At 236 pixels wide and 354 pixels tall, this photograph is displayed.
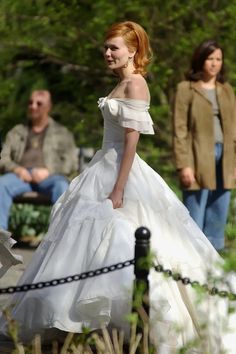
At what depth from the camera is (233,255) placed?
5.04 m

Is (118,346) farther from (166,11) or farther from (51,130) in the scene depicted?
(166,11)

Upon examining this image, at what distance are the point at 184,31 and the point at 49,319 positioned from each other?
7.09 m

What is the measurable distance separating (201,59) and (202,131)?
1.70ft

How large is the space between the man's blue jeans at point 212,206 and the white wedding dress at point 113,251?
2.61 m

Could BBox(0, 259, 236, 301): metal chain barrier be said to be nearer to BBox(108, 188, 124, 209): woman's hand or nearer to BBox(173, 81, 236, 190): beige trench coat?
BBox(108, 188, 124, 209): woman's hand

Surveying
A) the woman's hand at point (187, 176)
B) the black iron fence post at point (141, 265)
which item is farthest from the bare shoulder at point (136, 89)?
the woman's hand at point (187, 176)

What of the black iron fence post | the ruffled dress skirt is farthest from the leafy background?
the black iron fence post

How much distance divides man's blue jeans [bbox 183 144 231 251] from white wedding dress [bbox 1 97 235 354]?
2.61 m

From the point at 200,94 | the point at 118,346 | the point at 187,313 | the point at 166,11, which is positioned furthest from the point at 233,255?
the point at 166,11

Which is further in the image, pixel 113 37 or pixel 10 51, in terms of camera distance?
pixel 10 51

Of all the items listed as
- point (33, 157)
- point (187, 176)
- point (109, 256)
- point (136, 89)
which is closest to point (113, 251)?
point (109, 256)

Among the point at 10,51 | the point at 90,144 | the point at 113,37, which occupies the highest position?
the point at 113,37

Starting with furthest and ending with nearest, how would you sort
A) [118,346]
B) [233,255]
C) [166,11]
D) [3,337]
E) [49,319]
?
[166,11] < [3,337] < [49,319] < [118,346] < [233,255]

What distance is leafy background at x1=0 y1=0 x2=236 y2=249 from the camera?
13023 millimetres
